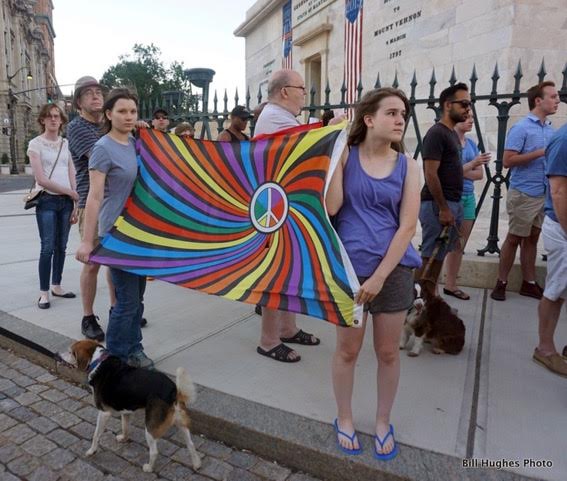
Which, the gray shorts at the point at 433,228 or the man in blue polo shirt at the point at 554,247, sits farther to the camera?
the gray shorts at the point at 433,228

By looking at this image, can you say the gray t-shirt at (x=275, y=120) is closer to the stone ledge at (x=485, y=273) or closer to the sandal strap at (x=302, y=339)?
the sandal strap at (x=302, y=339)

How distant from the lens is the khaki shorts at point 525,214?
4801 mm

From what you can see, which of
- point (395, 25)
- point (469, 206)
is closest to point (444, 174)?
point (469, 206)

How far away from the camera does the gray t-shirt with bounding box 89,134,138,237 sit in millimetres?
3191

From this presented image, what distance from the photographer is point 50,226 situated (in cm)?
470

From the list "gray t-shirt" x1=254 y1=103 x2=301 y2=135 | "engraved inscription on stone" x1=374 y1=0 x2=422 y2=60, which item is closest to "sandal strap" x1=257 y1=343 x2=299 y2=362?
"gray t-shirt" x1=254 y1=103 x2=301 y2=135

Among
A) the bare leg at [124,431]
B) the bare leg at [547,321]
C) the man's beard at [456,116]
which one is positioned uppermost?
the man's beard at [456,116]

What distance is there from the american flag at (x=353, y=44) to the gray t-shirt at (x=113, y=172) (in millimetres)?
10030

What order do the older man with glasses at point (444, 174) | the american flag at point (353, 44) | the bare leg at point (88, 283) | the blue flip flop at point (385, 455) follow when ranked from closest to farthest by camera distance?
the blue flip flop at point (385, 455) → the bare leg at point (88, 283) → the older man with glasses at point (444, 174) → the american flag at point (353, 44)

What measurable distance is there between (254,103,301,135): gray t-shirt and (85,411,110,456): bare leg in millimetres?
2065

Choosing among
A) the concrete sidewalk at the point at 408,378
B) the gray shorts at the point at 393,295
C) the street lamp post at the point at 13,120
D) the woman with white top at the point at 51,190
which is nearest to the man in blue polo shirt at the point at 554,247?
the concrete sidewalk at the point at 408,378

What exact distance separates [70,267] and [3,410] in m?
3.43

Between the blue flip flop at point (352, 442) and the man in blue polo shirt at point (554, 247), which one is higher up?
the man in blue polo shirt at point (554, 247)

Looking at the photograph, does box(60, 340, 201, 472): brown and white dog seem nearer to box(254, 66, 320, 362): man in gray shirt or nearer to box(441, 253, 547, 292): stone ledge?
box(254, 66, 320, 362): man in gray shirt
